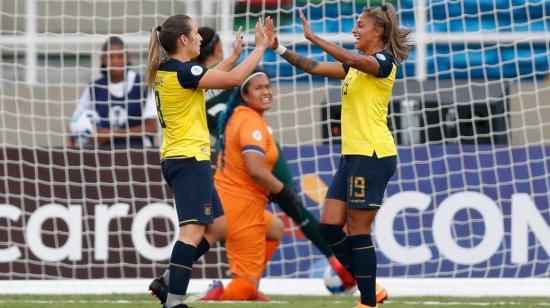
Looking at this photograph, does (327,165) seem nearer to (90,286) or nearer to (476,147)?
(476,147)

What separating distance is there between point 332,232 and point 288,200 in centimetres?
172

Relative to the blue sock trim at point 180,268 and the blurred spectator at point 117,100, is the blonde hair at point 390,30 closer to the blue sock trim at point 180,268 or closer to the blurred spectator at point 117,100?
the blue sock trim at point 180,268

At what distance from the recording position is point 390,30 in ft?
23.2

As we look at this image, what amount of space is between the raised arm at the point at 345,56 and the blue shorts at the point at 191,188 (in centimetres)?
85

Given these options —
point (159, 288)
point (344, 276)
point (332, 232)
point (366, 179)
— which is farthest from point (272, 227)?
point (366, 179)

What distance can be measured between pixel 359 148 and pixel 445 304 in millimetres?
1675

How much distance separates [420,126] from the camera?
34.3 feet

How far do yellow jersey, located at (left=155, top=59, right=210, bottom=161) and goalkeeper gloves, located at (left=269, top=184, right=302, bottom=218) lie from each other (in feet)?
6.57

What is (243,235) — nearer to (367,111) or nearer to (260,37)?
(367,111)

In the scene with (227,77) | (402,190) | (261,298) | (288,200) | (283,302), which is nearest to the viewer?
(227,77)

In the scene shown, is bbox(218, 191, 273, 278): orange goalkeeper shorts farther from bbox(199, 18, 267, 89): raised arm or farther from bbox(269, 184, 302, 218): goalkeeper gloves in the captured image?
bbox(199, 18, 267, 89): raised arm

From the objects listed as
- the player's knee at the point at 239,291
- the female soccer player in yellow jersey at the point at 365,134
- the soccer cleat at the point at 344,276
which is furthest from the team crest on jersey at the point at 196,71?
the soccer cleat at the point at 344,276

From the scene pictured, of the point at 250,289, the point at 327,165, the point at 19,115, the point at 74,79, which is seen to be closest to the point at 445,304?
the point at 250,289

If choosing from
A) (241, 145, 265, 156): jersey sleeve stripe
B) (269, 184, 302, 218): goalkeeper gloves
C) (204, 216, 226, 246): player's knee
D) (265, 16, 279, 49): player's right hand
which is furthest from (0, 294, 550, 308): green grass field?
(265, 16, 279, 49): player's right hand
